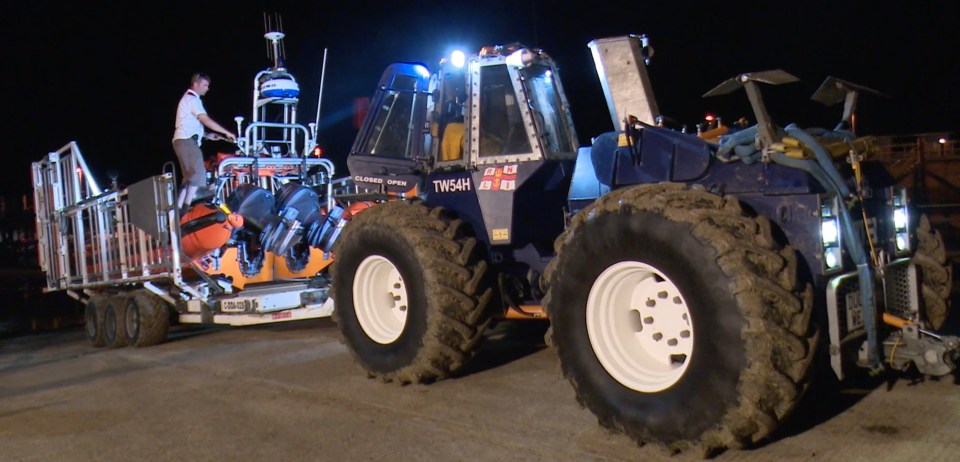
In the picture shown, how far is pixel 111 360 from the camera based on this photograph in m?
8.99

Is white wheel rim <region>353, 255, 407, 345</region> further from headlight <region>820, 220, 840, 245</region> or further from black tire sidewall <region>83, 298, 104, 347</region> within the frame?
→ black tire sidewall <region>83, 298, 104, 347</region>

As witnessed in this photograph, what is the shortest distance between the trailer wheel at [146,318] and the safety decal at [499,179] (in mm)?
4999

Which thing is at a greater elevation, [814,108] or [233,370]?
[814,108]

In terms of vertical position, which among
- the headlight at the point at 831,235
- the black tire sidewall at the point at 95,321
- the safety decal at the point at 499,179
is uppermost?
the safety decal at the point at 499,179

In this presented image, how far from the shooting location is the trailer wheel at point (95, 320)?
33.5 ft

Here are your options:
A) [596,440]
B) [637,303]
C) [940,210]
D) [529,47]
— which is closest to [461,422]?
[596,440]

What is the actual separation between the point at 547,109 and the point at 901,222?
9.33 feet

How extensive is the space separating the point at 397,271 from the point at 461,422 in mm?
1538

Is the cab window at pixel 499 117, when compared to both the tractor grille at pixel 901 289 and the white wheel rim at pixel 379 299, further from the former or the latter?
the tractor grille at pixel 901 289

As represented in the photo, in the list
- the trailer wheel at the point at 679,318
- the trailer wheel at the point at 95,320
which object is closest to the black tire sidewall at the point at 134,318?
the trailer wheel at the point at 95,320

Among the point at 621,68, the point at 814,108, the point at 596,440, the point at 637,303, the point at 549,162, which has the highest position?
the point at 814,108

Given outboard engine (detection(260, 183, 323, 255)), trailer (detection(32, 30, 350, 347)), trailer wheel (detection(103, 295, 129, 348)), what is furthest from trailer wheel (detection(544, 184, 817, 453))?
trailer wheel (detection(103, 295, 129, 348))

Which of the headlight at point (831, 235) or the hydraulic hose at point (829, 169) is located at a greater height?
the hydraulic hose at point (829, 169)

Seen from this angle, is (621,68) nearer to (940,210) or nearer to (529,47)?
(529,47)
